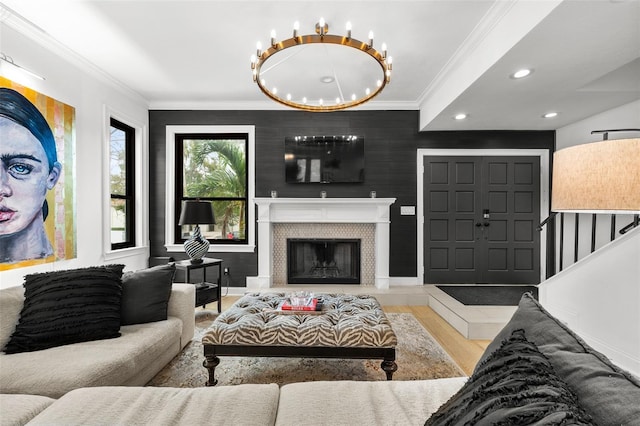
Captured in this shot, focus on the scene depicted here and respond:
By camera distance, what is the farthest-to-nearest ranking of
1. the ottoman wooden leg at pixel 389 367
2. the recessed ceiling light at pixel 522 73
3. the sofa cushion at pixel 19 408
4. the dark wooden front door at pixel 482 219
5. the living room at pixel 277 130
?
the dark wooden front door at pixel 482 219 < the living room at pixel 277 130 < the recessed ceiling light at pixel 522 73 < the ottoman wooden leg at pixel 389 367 < the sofa cushion at pixel 19 408

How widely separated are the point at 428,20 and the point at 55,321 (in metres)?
3.43

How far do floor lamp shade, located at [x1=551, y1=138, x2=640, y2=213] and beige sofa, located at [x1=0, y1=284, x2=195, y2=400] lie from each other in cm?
229

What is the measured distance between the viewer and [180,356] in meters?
2.56

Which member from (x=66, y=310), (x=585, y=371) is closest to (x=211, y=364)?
(x=66, y=310)

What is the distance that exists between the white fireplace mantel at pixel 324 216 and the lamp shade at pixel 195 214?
760 mm

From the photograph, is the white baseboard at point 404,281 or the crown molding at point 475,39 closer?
the crown molding at point 475,39

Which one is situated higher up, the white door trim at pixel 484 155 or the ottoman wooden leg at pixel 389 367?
the white door trim at pixel 484 155

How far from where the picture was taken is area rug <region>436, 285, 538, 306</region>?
12.2 feet

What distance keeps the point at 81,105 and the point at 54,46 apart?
0.58 meters

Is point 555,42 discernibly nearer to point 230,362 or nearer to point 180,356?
point 230,362

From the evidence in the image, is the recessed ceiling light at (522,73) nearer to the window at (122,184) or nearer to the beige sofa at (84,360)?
the beige sofa at (84,360)

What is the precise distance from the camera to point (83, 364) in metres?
1.62

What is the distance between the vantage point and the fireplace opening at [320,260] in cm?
458

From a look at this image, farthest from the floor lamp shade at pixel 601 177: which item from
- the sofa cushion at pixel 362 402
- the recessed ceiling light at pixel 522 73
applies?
the recessed ceiling light at pixel 522 73
